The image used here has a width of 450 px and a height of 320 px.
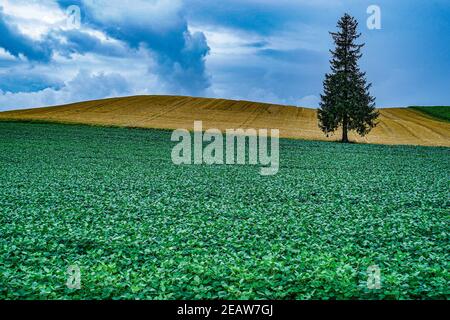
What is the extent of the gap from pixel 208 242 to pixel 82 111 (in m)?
85.1

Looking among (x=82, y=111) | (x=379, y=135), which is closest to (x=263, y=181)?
(x=379, y=135)

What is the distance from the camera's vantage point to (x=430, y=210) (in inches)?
881

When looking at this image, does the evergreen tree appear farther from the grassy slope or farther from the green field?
the grassy slope

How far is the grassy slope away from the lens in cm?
11411

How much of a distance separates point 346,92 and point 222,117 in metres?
28.2

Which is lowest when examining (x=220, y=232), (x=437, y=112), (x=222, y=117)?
(x=220, y=232)

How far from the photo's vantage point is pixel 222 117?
92.4 metres

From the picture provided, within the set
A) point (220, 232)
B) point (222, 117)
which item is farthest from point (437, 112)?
point (220, 232)

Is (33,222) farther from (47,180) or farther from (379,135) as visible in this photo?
(379,135)

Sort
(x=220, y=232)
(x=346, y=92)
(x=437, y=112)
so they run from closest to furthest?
1. (x=220, y=232)
2. (x=346, y=92)
3. (x=437, y=112)

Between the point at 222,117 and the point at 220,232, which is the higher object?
the point at 222,117

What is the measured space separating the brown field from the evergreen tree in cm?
408

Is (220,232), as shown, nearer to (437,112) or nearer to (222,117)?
(222,117)

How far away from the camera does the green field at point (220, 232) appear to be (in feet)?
38.7
